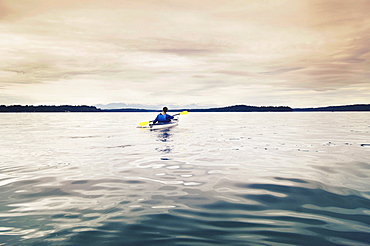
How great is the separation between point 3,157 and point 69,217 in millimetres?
9312

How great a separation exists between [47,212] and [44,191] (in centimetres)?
173

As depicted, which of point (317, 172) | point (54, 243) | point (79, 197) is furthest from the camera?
point (317, 172)

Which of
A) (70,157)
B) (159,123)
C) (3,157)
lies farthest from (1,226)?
(159,123)

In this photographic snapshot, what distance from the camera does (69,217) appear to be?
490 centimetres

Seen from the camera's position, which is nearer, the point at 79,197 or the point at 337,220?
the point at 337,220

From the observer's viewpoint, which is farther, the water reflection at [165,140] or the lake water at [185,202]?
the water reflection at [165,140]

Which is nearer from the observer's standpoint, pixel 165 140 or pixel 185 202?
pixel 185 202

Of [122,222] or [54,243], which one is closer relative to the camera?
[54,243]

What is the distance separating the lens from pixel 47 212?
519 centimetres

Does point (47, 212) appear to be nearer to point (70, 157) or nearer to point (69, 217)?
point (69, 217)

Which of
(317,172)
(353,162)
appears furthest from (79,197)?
(353,162)

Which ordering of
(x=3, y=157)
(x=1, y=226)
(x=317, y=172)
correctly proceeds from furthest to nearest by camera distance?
1. (x=3, y=157)
2. (x=317, y=172)
3. (x=1, y=226)

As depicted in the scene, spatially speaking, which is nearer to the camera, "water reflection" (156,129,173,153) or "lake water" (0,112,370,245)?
"lake water" (0,112,370,245)

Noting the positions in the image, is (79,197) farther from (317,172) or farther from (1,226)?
(317,172)
